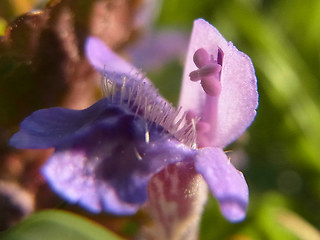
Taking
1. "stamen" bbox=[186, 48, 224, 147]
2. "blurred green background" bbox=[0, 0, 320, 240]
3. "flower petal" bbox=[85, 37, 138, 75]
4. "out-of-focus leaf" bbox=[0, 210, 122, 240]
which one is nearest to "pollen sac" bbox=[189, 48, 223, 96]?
"stamen" bbox=[186, 48, 224, 147]

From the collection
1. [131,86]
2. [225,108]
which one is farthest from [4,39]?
[225,108]

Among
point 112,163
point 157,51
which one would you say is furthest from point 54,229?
point 157,51

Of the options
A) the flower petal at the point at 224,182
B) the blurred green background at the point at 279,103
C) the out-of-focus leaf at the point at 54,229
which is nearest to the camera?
the flower petal at the point at 224,182

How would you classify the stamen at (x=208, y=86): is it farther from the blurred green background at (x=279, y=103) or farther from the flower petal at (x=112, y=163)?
the blurred green background at (x=279, y=103)

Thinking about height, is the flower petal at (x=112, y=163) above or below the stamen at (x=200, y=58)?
below

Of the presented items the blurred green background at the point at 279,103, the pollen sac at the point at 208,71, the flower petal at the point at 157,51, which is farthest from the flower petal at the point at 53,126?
the flower petal at the point at 157,51

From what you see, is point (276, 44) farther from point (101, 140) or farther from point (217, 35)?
point (101, 140)
